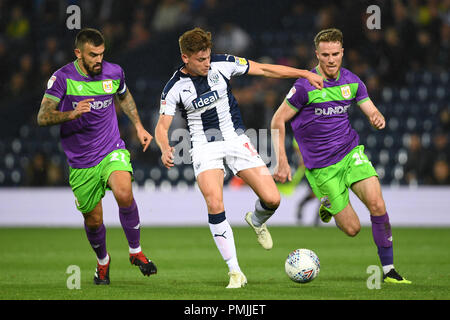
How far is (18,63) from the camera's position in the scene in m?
21.0

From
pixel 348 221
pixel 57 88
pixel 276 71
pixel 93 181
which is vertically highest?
pixel 276 71

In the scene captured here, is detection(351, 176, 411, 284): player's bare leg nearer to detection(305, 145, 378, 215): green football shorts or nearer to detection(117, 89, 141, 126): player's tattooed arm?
detection(305, 145, 378, 215): green football shorts

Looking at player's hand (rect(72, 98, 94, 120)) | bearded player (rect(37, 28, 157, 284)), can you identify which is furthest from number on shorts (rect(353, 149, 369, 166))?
player's hand (rect(72, 98, 94, 120))

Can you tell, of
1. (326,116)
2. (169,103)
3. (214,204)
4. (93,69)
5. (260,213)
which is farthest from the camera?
(260,213)

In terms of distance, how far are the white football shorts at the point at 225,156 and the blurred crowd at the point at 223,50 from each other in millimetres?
9006

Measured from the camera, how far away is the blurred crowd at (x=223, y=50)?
1764 cm

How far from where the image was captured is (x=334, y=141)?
839 centimetres

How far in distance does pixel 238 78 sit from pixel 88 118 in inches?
465

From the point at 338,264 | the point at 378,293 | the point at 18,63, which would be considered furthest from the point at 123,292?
the point at 18,63

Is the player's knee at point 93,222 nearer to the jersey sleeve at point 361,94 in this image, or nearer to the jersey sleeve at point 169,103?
the jersey sleeve at point 169,103

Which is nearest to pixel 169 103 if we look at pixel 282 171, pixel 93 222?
pixel 282 171

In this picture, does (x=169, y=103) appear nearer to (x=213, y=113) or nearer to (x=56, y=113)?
(x=213, y=113)

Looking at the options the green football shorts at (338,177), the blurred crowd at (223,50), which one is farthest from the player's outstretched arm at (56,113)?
the blurred crowd at (223,50)

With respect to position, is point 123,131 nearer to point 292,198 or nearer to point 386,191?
point 292,198
